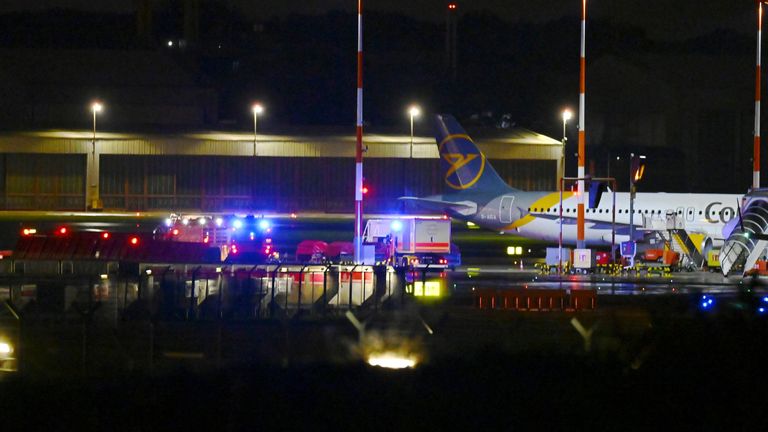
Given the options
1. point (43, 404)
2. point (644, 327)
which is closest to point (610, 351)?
point (644, 327)

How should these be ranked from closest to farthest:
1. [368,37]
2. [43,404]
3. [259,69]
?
[43,404] → [259,69] → [368,37]

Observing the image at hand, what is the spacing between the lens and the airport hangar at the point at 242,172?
81188 millimetres

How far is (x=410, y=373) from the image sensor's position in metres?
18.3

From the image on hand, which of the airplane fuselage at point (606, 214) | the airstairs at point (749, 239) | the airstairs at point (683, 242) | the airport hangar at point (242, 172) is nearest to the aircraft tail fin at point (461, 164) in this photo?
the airplane fuselage at point (606, 214)

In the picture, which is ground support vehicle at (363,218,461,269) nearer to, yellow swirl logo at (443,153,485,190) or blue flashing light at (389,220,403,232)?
blue flashing light at (389,220,403,232)

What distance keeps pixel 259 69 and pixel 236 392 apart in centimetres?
12376

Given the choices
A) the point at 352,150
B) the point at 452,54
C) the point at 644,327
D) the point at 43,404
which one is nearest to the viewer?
the point at 43,404

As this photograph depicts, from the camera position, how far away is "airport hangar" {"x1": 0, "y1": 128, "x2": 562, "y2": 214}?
266 ft

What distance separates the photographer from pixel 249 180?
83000 mm

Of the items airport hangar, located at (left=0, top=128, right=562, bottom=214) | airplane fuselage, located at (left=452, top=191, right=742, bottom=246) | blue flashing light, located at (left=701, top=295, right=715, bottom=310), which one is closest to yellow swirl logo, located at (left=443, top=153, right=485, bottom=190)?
airplane fuselage, located at (left=452, top=191, right=742, bottom=246)

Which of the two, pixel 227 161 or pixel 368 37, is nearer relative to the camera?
pixel 227 161

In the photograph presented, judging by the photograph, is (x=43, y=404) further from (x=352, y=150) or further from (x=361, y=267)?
(x=352, y=150)

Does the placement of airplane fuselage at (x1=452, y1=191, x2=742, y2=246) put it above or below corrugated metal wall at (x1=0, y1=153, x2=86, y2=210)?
below

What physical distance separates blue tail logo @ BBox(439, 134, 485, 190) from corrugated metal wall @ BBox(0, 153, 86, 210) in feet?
119
